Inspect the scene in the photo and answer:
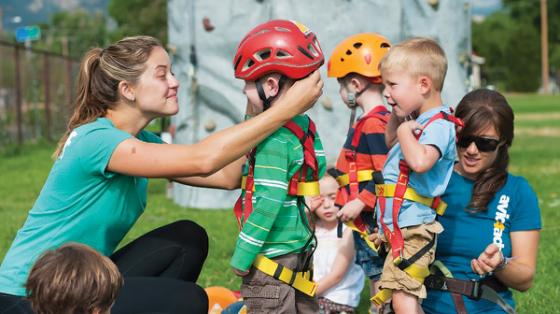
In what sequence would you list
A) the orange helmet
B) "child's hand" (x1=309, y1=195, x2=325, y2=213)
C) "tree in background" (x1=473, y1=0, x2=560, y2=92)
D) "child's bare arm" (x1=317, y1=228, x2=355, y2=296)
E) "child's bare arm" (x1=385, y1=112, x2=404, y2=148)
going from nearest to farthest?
"child's bare arm" (x1=385, y1=112, x2=404, y2=148)
the orange helmet
"child's bare arm" (x1=317, y1=228, x2=355, y2=296)
"child's hand" (x1=309, y1=195, x2=325, y2=213)
"tree in background" (x1=473, y1=0, x2=560, y2=92)

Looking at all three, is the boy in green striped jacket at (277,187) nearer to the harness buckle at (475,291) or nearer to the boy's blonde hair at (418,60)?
the boy's blonde hair at (418,60)

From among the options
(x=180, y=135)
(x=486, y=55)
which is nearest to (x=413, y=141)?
(x=180, y=135)

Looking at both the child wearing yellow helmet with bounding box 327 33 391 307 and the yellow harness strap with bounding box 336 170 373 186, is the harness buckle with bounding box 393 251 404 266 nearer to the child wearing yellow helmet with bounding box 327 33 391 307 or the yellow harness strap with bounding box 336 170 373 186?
the child wearing yellow helmet with bounding box 327 33 391 307

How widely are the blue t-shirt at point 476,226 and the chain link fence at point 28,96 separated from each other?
59.5 ft

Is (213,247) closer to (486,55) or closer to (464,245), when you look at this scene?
(464,245)

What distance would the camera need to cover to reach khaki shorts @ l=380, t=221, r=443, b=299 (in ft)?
13.7

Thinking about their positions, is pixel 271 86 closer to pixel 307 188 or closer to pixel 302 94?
pixel 302 94

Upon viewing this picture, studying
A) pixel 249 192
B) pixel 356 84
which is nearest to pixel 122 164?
pixel 249 192

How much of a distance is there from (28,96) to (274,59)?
22.6 metres

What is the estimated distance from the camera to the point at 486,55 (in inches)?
3880

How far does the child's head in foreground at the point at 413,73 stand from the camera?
4223mm

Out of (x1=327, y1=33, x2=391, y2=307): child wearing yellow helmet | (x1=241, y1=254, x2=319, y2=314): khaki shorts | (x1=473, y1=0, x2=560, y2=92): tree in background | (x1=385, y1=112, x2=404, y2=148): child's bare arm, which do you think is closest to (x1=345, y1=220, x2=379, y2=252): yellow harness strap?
(x1=327, y1=33, x2=391, y2=307): child wearing yellow helmet

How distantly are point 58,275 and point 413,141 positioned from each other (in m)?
1.67

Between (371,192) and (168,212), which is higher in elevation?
(371,192)
